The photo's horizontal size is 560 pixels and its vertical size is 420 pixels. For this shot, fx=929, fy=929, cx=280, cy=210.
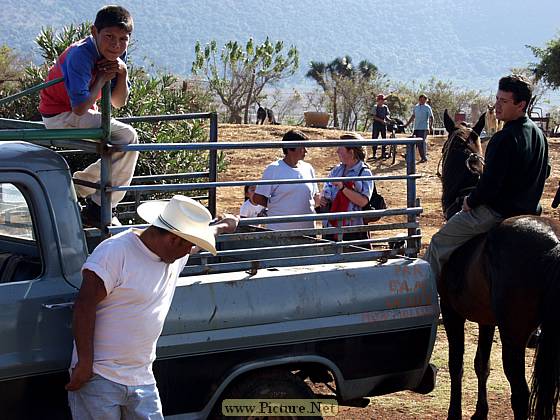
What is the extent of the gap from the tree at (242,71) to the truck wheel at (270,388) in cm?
3557

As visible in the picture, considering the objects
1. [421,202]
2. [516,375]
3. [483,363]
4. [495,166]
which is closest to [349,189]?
[495,166]

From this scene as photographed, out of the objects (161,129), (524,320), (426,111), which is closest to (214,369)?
(524,320)

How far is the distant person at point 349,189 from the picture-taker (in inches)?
269

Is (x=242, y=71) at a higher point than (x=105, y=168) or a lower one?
higher

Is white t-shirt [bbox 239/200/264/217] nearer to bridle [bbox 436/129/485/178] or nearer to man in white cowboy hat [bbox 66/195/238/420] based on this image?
bridle [bbox 436/129/485/178]

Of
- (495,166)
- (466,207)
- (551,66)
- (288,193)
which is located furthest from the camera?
(551,66)

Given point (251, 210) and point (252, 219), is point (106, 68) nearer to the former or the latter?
point (252, 219)

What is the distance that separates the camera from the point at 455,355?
664 centimetres

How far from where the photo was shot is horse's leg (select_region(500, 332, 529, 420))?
19.3 feet

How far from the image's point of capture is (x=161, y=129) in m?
11.5

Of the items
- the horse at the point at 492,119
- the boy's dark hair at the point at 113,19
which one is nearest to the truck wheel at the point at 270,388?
the boy's dark hair at the point at 113,19

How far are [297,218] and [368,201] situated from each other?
2065 millimetres

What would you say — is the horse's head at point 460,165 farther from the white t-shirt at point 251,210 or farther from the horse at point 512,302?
the white t-shirt at point 251,210

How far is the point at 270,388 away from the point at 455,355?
239cm
